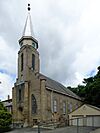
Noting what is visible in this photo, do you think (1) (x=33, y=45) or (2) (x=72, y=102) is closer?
(1) (x=33, y=45)

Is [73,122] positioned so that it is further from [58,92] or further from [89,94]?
[89,94]

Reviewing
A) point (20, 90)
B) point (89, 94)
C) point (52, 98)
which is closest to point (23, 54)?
point (20, 90)

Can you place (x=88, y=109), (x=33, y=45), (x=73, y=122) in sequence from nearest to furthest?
(x=73, y=122) < (x=88, y=109) < (x=33, y=45)

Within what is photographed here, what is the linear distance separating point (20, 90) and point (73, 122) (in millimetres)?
15825

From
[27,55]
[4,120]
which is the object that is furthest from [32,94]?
[4,120]

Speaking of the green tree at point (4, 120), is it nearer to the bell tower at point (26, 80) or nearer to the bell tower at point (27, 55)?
the bell tower at point (26, 80)

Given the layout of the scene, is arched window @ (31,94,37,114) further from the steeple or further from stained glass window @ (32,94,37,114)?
the steeple

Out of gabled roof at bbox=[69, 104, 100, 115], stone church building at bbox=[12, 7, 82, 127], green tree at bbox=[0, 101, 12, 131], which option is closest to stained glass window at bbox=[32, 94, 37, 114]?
stone church building at bbox=[12, 7, 82, 127]

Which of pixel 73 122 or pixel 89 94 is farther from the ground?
pixel 89 94

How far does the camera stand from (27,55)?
60.5 m

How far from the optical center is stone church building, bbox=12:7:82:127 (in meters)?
55.6

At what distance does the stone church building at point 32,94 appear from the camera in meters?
55.6

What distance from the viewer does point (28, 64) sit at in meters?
60.2

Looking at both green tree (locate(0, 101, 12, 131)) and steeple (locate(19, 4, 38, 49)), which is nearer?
green tree (locate(0, 101, 12, 131))
